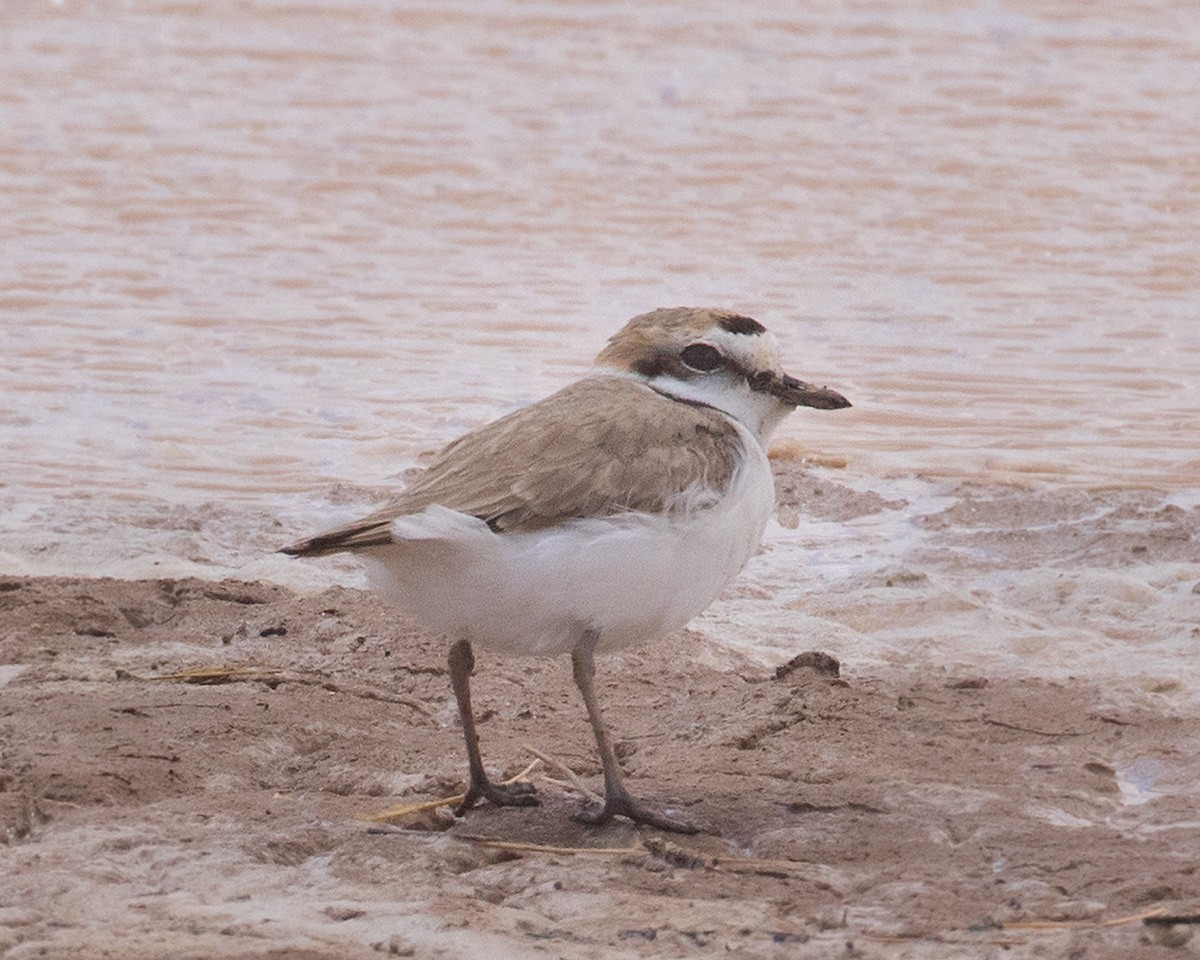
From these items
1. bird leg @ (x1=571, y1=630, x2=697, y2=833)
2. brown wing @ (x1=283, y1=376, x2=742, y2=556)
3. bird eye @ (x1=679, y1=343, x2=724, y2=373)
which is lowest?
bird leg @ (x1=571, y1=630, x2=697, y2=833)

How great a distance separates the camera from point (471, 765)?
4711 mm

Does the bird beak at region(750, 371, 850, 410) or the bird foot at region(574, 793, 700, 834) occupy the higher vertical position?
the bird beak at region(750, 371, 850, 410)

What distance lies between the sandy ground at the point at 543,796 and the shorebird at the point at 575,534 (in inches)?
12.7

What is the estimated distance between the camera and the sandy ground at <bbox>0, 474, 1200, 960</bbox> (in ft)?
12.7

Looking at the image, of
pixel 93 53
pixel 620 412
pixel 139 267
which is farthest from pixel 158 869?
pixel 93 53

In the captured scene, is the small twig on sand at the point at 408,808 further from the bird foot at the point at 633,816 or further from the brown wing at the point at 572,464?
the brown wing at the point at 572,464

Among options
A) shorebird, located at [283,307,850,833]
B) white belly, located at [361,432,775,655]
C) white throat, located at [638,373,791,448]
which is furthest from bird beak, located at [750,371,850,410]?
white belly, located at [361,432,775,655]

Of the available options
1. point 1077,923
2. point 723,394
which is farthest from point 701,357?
point 1077,923

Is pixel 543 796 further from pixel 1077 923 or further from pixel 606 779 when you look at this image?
pixel 1077 923

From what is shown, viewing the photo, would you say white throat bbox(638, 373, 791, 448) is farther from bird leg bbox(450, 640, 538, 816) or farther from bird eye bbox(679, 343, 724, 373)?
bird leg bbox(450, 640, 538, 816)

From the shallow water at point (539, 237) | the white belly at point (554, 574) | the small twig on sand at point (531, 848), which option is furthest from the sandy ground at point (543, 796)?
the shallow water at point (539, 237)

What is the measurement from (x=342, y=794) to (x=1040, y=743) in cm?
175

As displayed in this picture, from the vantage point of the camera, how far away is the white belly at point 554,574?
440 centimetres

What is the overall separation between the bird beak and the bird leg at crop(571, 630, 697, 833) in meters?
0.89
